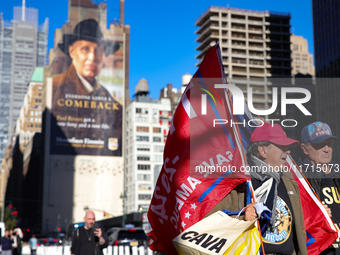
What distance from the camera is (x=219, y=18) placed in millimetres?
128750

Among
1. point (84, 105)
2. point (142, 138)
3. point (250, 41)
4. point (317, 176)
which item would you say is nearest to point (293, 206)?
point (317, 176)

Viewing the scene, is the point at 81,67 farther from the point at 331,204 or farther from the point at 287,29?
the point at 331,204

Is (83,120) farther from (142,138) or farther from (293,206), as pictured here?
(293,206)

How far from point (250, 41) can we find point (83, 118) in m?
50.9

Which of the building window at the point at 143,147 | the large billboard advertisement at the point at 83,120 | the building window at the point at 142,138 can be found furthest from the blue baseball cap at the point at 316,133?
the building window at the point at 142,138

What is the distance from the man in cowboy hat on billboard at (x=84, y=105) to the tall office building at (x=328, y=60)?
4092 centimetres

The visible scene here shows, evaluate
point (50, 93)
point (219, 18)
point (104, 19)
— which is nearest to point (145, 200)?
point (50, 93)

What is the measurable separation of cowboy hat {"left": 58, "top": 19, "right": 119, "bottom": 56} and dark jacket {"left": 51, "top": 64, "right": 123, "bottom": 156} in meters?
6.22

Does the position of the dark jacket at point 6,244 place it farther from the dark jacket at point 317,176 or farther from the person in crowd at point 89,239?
the dark jacket at point 317,176

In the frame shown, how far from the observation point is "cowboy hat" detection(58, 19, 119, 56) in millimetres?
104125

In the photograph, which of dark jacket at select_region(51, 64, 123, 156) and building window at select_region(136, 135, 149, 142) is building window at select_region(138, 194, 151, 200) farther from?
dark jacket at select_region(51, 64, 123, 156)

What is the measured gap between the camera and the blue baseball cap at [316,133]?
5.12 m

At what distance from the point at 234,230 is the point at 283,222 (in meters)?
0.71

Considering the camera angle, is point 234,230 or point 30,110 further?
point 30,110
